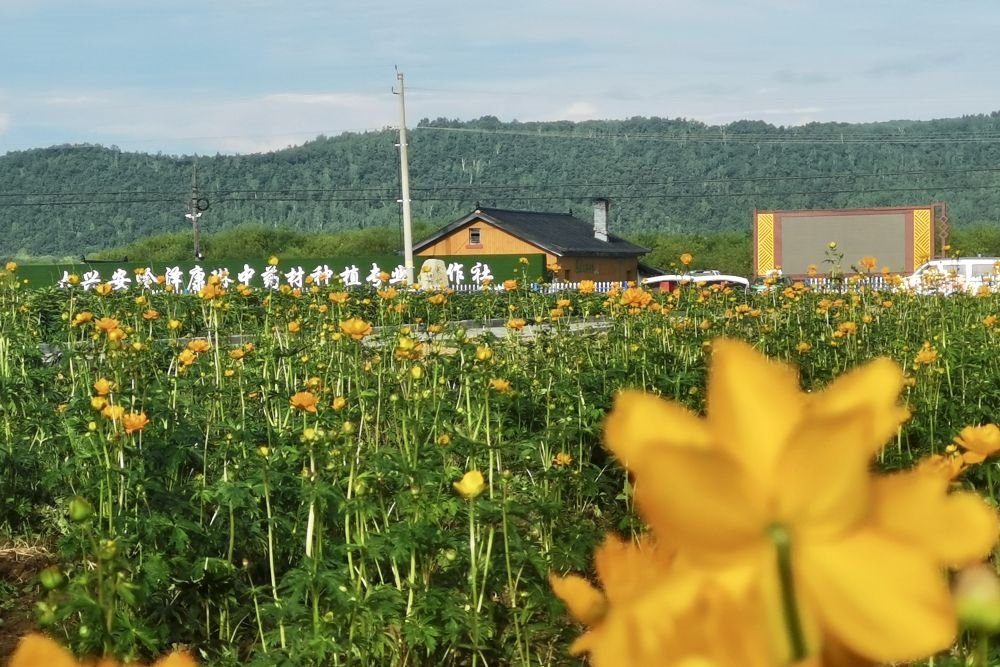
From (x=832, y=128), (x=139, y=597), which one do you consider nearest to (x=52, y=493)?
(x=139, y=597)

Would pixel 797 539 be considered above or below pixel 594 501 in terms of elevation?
above

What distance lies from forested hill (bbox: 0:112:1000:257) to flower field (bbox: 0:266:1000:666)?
9391 cm

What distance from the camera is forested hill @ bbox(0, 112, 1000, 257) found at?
108 meters

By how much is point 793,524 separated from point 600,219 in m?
46.6

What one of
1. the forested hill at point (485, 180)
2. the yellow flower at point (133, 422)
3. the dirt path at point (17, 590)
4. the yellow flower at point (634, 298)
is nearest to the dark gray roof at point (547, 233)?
the yellow flower at point (634, 298)

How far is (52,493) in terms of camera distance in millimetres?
4641

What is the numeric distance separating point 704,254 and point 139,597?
64633 mm

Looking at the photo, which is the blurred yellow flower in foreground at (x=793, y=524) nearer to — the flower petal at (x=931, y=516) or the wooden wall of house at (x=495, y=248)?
the flower petal at (x=931, y=516)

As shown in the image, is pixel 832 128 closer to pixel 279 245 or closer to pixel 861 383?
pixel 279 245

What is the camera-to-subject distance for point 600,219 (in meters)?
46.5

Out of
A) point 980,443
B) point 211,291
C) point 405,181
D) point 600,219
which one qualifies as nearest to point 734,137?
point 600,219

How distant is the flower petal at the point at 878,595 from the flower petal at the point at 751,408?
0.03 meters

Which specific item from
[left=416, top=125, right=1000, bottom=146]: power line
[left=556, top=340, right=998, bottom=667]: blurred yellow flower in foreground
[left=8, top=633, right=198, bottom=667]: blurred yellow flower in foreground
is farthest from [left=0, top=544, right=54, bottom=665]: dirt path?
[left=416, top=125, right=1000, bottom=146]: power line

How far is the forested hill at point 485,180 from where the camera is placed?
108 m
